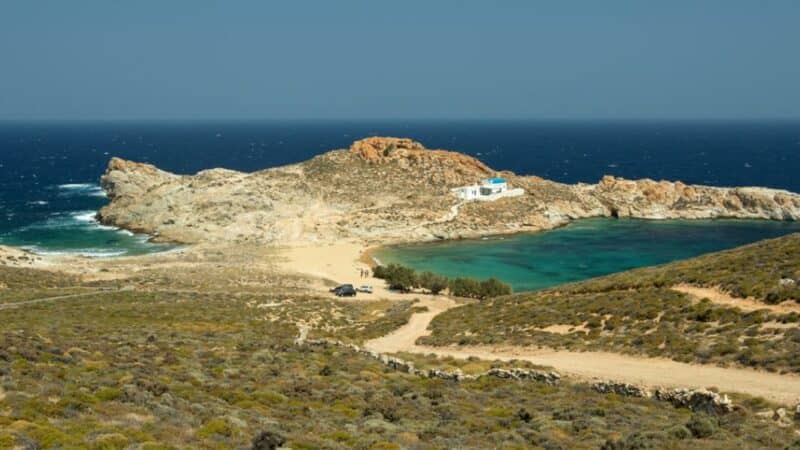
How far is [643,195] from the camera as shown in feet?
325

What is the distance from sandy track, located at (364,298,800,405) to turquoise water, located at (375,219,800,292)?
2946 cm

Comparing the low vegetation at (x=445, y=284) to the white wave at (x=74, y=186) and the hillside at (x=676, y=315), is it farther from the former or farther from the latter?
the white wave at (x=74, y=186)

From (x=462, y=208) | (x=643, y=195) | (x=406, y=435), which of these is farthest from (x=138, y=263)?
(x=643, y=195)

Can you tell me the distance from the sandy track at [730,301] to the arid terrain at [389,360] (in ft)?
0.37

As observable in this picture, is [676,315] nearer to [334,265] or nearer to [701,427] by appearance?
[701,427]

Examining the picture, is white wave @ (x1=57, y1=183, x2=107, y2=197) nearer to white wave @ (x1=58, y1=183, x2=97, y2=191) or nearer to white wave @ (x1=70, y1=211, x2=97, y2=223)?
white wave @ (x1=58, y1=183, x2=97, y2=191)

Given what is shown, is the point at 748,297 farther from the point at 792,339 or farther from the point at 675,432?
the point at 675,432

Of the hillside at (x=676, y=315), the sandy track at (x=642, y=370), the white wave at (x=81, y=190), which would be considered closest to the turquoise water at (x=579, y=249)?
the hillside at (x=676, y=315)

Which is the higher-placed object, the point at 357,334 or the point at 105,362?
the point at 105,362

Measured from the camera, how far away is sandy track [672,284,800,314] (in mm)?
25844

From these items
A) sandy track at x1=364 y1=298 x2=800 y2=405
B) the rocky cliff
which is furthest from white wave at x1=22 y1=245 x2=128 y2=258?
sandy track at x1=364 y1=298 x2=800 y2=405

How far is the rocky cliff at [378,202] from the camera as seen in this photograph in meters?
79.5

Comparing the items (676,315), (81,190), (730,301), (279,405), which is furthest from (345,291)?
(81,190)

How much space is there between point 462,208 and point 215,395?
70908 mm
